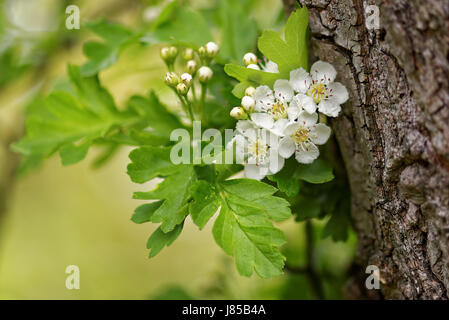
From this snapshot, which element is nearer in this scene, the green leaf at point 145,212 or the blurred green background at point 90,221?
the green leaf at point 145,212

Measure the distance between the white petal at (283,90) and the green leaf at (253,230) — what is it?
0.56 feet

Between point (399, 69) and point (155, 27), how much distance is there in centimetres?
60

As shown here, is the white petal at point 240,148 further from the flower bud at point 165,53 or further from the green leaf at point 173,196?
the flower bud at point 165,53

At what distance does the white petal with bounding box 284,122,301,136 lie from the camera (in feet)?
2.71

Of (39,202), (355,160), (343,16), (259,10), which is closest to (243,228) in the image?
(355,160)

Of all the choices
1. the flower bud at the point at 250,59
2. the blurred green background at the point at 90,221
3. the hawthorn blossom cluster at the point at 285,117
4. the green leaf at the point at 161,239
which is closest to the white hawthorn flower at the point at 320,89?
the hawthorn blossom cluster at the point at 285,117

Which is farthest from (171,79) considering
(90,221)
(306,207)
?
(90,221)

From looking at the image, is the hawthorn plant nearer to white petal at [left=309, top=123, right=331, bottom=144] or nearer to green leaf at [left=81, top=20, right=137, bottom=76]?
white petal at [left=309, top=123, right=331, bottom=144]

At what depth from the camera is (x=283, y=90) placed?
859 mm

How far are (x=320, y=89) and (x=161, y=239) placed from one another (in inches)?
16.0

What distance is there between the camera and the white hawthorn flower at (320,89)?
2.75 ft

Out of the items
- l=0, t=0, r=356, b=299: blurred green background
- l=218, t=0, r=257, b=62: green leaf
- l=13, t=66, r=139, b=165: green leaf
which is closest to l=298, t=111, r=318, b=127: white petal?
l=218, t=0, r=257, b=62: green leaf

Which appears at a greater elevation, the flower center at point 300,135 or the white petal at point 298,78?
the white petal at point 298,78

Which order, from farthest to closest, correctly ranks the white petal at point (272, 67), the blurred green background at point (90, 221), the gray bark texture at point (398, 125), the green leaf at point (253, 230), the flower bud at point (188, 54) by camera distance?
the blurred green background at point (90, 221)
the flower bud at point (188, 54)
the white petal at point (272, 67)
the green leaf at point (253, 230)
the gray bark texture at point (398, 125)
